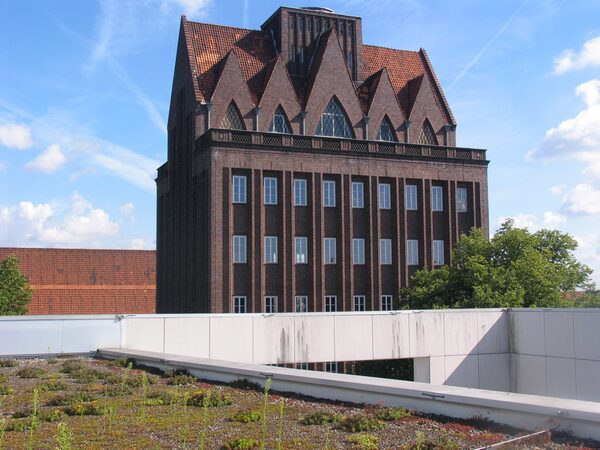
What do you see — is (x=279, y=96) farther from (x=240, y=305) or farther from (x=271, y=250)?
(x=240, y=305)

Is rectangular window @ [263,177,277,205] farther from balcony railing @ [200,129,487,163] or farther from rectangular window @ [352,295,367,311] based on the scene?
rectangular window @ [352,295,367,311]

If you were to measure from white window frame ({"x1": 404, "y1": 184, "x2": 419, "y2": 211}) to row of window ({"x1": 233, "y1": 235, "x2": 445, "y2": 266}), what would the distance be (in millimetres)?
2202

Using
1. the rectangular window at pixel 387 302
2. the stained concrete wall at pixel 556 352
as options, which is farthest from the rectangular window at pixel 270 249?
the stained concrete wall at pixel 556 352

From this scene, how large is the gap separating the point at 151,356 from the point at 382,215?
2997 centimetres

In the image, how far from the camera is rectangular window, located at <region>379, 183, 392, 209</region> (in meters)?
50.3

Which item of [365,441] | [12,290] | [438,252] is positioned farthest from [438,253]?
[365,441]

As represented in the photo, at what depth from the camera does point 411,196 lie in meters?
51.3

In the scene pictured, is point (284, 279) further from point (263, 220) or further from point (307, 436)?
point (307, 436)

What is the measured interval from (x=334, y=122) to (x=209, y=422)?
40.3 meters

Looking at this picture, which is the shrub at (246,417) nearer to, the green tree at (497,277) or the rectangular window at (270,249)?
the green tree at (497,277)

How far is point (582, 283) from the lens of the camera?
159ft

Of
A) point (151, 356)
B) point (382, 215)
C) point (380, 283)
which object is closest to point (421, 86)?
point (382, 215)

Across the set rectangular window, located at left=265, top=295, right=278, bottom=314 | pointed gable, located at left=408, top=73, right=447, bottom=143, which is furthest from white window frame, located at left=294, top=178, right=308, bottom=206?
pointed gable, located at left=408, top=73, right=447, bottom=143

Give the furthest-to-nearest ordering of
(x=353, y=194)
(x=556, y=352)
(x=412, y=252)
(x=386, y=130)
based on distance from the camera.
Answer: (x=386, y=130), (x=412, y=252), (x=353, y=194), (x=556, y=352)
